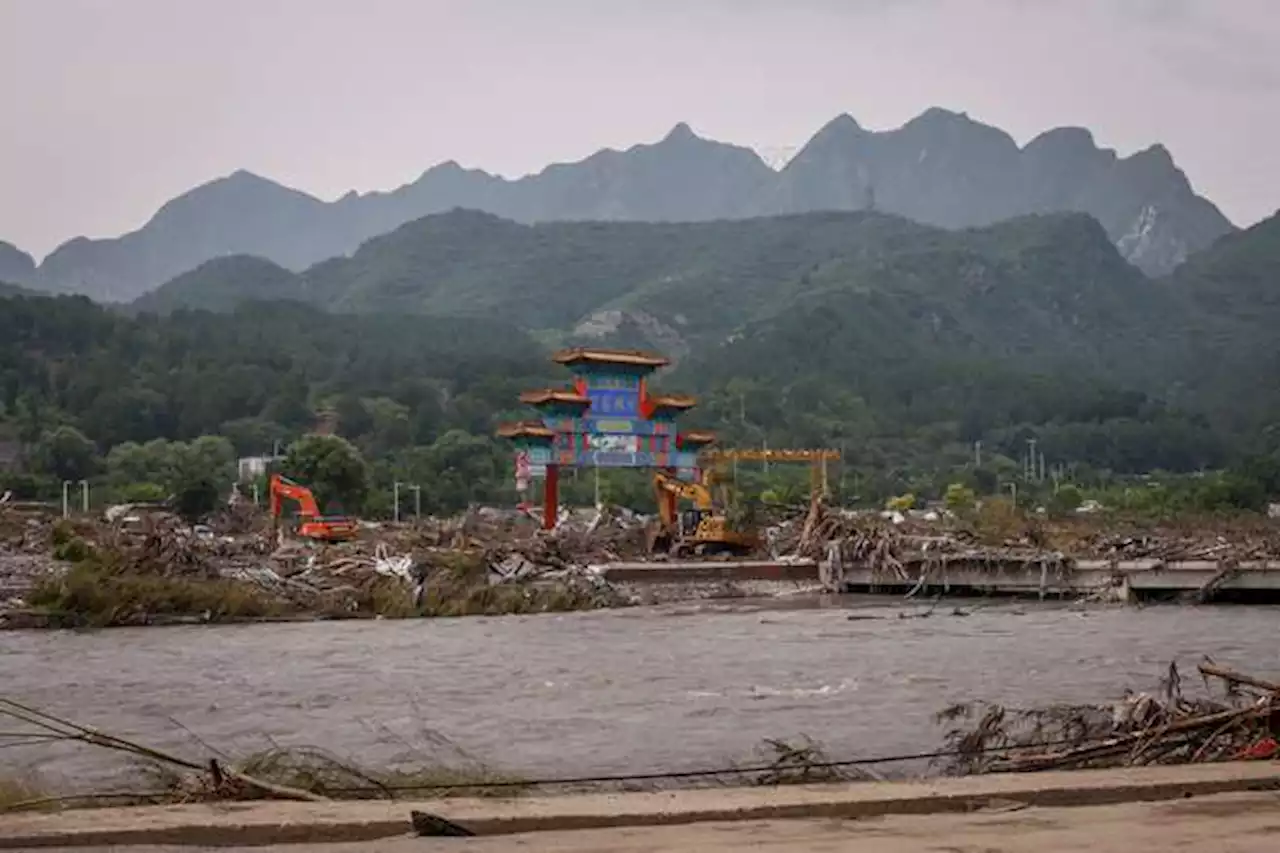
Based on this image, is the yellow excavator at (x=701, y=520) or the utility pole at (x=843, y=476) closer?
the yellow excavator at (x=701, y=520)

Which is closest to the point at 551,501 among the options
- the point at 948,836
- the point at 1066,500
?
the point at 1066,500

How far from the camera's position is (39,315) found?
123 meters

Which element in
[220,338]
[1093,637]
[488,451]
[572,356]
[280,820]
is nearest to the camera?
[280,820]

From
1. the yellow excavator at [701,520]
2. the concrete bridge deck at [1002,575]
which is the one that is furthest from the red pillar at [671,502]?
the concrete bridge deck at [1002,575]

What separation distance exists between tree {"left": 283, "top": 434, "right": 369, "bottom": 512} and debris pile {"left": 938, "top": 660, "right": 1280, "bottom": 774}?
65096 mm

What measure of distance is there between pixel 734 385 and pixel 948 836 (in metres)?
134

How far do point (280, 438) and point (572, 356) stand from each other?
64917 millimetres

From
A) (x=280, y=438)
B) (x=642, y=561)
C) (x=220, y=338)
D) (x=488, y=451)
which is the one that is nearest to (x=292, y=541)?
(x=642, y=561)

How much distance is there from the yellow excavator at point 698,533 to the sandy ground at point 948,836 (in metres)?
42.9

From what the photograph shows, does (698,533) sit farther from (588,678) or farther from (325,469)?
(325,469)

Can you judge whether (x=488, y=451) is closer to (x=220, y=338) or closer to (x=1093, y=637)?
(x=220, y=338)

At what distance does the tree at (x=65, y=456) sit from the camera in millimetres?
89312

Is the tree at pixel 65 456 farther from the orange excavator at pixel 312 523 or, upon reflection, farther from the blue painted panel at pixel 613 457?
the blue painted panel at pixel 613 457

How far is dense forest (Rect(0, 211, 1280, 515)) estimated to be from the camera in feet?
329
